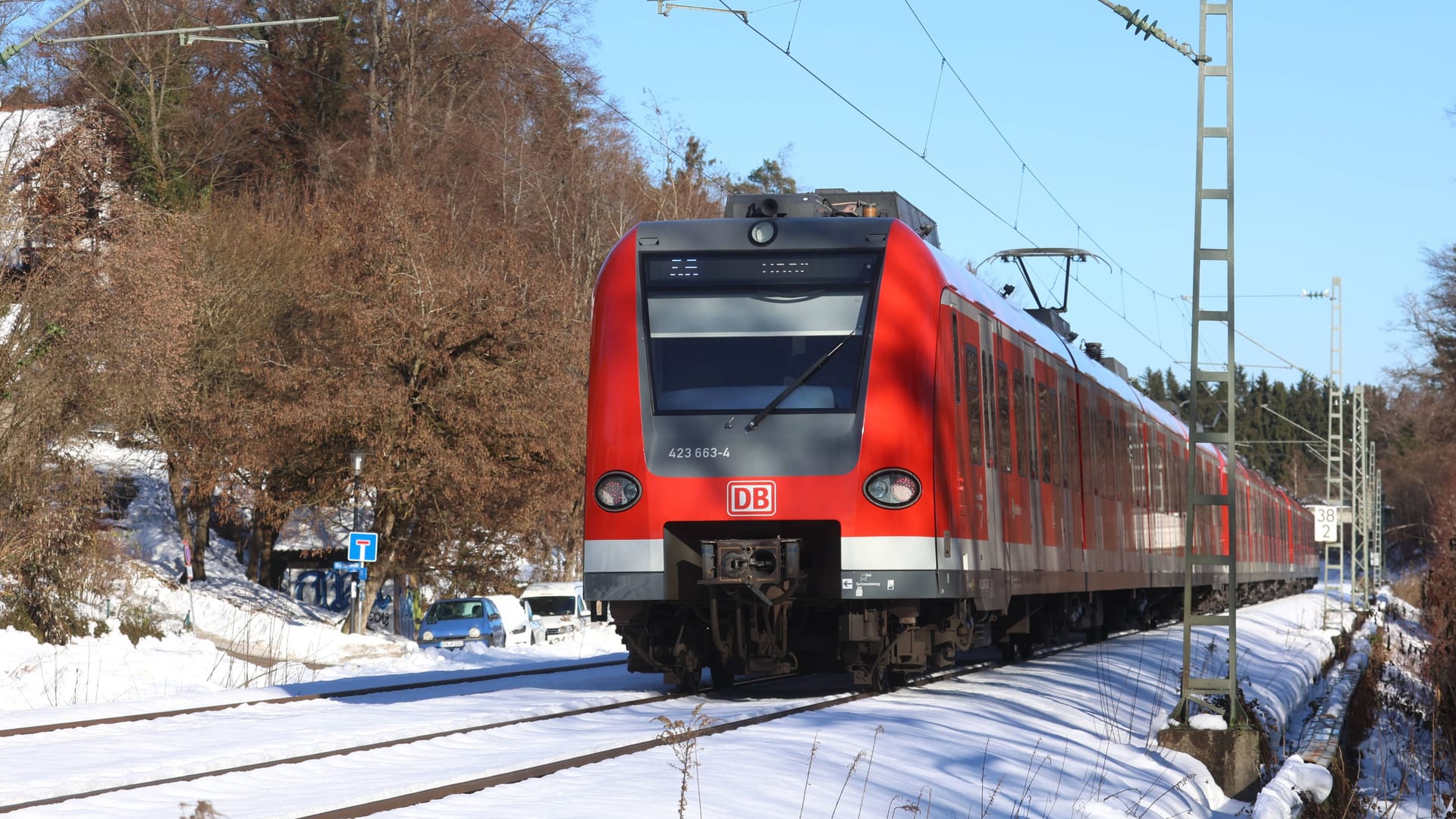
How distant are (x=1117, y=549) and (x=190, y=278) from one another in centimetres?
2175

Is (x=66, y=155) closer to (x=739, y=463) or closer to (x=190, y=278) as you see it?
(x=190, y=278)

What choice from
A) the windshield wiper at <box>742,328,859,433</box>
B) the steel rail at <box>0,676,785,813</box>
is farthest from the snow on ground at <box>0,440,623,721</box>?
the windshield wiper at <box>742,328,859,433</box>

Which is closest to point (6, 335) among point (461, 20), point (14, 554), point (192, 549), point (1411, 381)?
point (14, 554)

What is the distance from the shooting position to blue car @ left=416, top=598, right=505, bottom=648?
32188 mm

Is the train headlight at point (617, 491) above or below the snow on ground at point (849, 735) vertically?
above

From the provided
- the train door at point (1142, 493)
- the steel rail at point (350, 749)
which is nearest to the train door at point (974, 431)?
the steel rail at point (350, 749)

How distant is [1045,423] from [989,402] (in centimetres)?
280

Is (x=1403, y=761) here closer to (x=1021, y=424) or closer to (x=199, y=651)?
(x=1021, y=424)

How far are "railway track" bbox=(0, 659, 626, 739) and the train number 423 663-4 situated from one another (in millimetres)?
3859

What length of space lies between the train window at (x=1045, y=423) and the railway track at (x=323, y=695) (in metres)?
5.75

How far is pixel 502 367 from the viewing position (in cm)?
3431

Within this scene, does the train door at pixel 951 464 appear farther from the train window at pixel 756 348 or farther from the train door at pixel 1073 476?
the train door at pixel 1073 476

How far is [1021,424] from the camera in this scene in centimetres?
1641

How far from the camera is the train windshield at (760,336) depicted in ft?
42.4
